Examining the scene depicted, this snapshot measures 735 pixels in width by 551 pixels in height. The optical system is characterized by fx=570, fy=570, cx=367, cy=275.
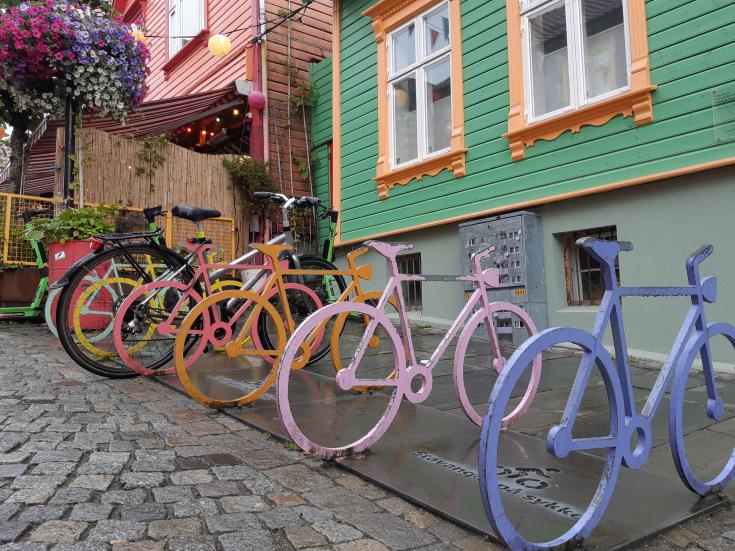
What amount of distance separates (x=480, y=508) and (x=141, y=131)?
9.12m

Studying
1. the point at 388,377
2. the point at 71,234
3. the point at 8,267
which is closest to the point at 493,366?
the point at 388,377

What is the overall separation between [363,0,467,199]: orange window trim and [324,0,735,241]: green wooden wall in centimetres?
10

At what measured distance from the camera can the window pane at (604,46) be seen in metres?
5.58

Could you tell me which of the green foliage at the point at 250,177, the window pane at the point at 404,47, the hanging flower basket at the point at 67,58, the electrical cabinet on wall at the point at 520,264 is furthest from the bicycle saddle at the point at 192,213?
the green foliage at the point at 250,177

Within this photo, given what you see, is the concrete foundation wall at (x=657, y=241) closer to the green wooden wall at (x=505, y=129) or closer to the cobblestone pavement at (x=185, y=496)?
the green wooden wall at (x=505, y=129)

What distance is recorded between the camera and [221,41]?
380 inches

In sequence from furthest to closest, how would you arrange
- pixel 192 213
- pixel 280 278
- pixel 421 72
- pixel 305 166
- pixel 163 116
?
pixel 305 166 → pixel 163 116 → pixel 421 72 → pixel 192 213 → pixel 280 278

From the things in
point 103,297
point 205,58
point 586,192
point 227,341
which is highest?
point 205,58

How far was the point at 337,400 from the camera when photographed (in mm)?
3555

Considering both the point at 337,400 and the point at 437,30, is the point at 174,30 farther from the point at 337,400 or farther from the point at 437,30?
the point at 337,400

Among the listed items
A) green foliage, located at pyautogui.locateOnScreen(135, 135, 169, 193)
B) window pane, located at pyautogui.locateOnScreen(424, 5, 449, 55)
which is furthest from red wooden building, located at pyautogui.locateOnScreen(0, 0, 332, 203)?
window pane, located at pyautogui.locateOnScreen(424, 5, 449, 55)

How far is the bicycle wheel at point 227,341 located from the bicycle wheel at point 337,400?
26cm

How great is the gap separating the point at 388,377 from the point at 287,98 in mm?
8542

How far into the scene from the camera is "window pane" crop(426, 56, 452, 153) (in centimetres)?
748
